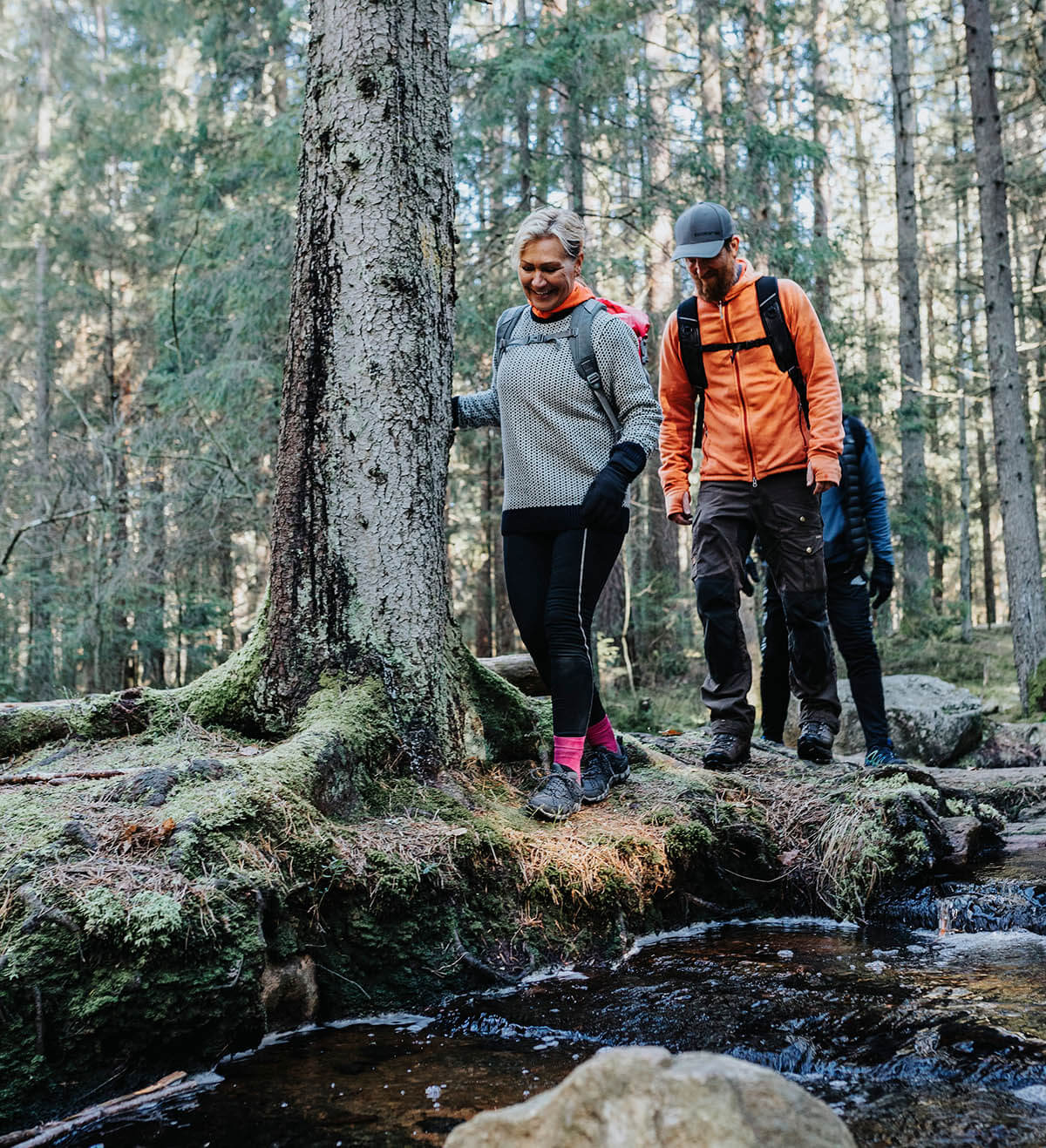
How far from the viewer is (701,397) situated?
17.5 ft

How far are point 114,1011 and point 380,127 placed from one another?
12.1 ft

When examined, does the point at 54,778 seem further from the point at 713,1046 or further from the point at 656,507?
the point at 656,507

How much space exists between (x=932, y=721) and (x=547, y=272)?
262 inches

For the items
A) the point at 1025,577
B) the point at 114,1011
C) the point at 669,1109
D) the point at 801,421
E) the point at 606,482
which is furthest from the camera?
the point at 1025,577

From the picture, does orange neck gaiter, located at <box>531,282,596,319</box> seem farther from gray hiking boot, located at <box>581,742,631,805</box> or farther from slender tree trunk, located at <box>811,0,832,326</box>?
slender tree trunk, located at <box>811,0,832,326</box>

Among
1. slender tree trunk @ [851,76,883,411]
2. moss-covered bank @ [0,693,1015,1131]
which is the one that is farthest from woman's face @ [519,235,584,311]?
slender tree trunk @ [851,76,883,411]

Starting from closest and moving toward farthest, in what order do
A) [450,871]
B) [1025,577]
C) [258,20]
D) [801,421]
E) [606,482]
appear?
[450,871], [606,482], [801,421], [1025,577], [258,20]

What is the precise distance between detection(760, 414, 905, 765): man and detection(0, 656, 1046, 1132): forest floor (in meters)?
0.87

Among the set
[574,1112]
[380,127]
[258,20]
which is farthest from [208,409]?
[574,1112]

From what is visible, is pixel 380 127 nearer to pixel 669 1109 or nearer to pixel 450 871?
pixel 450 871

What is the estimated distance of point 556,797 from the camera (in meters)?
4.17

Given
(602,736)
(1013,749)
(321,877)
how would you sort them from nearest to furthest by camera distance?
(321,877) → (602,736) → (1013,749)

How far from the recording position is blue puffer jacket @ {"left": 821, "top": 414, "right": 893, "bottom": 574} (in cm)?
600

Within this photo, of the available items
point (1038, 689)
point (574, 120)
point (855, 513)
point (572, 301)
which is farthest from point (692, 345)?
point (1038, 689)
